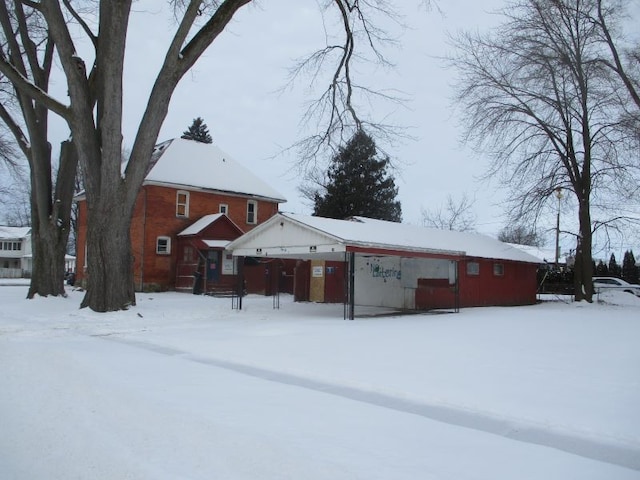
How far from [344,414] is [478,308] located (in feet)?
64.8

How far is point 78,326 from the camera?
46.0 feet

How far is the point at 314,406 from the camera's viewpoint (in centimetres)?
659

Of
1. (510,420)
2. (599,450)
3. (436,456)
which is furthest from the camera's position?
(510,420)

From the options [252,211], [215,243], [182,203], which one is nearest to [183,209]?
[182,203]

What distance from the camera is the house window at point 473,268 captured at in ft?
83.1

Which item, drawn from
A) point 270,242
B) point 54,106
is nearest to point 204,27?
point 54,106

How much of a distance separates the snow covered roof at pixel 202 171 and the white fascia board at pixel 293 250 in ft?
41.0

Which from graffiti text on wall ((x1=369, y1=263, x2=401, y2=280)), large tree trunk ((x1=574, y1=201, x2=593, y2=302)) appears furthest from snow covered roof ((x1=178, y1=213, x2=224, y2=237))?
large tree trunk ((x1=574, y1=201, x2=593, y2=302))

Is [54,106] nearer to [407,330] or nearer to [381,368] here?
[407,330]

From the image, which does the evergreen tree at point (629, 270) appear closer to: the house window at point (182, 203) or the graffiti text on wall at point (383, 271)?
the graffiti text on wall at point (383, 271)

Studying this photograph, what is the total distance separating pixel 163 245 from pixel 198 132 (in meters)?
32.9

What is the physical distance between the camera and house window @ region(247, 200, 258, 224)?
35938 mm

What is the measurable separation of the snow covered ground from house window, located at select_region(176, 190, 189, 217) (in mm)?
19481

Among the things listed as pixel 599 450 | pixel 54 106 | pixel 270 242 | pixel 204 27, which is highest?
pixel 204 27
